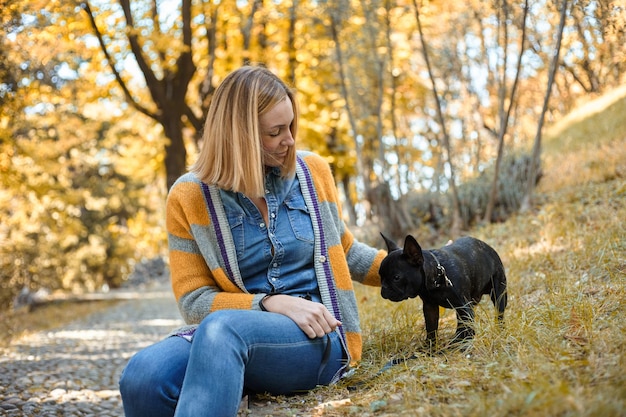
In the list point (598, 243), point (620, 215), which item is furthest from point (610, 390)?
point (620, 215)

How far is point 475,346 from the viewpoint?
112 inches

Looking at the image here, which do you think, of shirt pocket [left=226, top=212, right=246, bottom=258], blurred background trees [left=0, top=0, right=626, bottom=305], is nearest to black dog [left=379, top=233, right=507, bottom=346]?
shirt pocket [left=226, top=212, right=246, bottom=258]

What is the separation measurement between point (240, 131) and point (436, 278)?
120 centimetres

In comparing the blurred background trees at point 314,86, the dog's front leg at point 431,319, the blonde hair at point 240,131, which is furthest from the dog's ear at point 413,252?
the blurred background trees at point 314,86

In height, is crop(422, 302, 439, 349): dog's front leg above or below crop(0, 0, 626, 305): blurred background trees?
below

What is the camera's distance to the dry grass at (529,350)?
2053 millimetres

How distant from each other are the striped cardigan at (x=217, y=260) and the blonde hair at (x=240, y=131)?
119 millimetres

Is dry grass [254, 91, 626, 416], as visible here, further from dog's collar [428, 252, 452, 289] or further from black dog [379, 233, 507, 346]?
dog's collar [428, 252, 452, 289]

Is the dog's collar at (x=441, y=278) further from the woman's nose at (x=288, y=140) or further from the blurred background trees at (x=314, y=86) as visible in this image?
the blurred background trees at (x=314, y=86)

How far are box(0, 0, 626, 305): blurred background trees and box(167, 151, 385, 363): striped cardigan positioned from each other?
1.52m

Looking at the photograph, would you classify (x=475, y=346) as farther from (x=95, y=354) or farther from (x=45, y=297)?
(x=45, y=297)

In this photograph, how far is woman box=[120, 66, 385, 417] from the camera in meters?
2.83

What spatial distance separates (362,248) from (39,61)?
6.63 metres

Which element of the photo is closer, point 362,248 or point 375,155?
point 362,248
